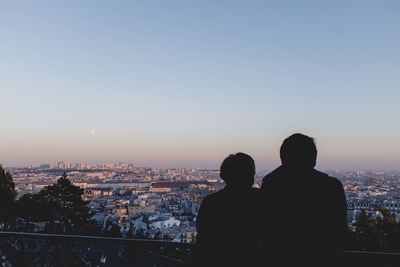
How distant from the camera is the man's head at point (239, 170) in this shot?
2.45 m

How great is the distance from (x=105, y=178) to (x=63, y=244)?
18346cm

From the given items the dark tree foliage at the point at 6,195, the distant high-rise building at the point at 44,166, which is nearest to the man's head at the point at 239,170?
the dark tree foliage at the point at 6,195

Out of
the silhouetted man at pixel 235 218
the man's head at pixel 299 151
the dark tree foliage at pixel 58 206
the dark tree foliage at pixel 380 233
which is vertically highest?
the man's head at pixel 299 151

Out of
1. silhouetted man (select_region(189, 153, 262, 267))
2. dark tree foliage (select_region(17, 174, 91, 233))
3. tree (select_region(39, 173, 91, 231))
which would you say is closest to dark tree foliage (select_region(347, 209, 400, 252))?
dark tree foliage (select_region(17, 174, 91, 233))

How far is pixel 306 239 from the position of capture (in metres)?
2.27

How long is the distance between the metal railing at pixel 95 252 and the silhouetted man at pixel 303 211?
1.12 metres

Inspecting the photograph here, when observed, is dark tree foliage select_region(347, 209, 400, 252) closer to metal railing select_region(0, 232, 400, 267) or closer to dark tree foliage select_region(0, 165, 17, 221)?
metal railing select_region(0, 232, 400, 267)

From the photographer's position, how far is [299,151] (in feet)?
7.63

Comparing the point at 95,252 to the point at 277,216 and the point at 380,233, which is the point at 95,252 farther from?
the point at 380,233

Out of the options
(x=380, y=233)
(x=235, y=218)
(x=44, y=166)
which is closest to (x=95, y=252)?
(x=235, y=218)

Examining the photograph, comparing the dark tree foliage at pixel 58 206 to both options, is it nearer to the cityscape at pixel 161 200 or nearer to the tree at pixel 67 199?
the tree at pixel 67 199

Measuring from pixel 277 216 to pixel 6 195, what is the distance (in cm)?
2576

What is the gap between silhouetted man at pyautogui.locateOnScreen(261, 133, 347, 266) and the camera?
225cm

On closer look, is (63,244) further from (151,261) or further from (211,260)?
(211,260)
